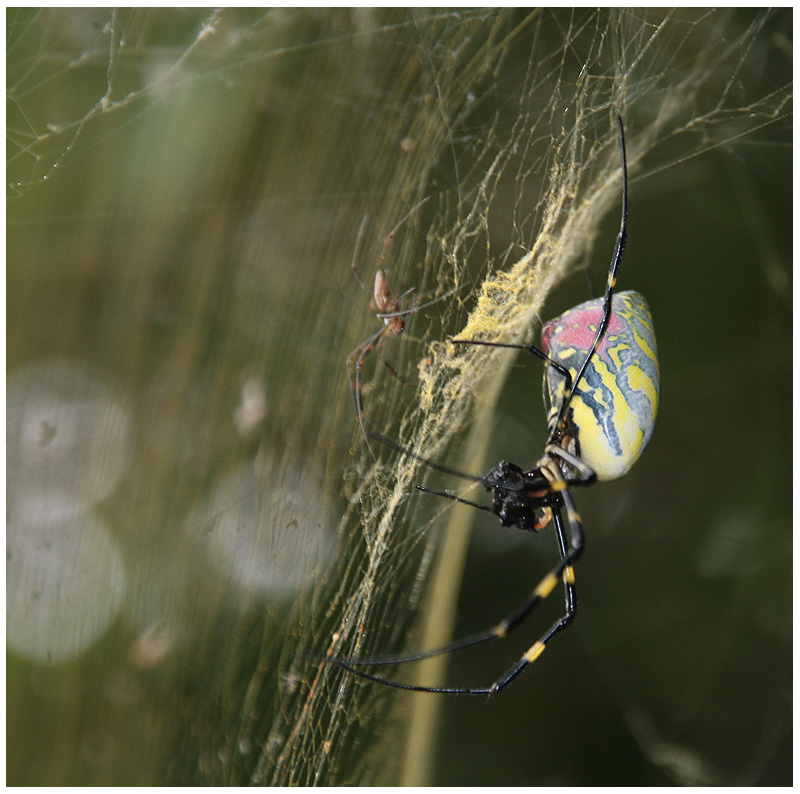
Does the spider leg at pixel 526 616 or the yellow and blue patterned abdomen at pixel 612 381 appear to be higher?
the yellow and blue patterned abdomen at pixel 612 381

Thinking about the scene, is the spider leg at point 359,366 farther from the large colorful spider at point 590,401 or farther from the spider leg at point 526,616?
the spider leg at point 526,616

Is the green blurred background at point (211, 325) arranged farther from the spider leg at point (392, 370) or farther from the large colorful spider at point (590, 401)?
the large colorful spider at point (590, 401)

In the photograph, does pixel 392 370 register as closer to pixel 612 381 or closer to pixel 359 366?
pixel 359 366

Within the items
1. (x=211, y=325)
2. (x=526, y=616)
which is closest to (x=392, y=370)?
(x=211, y=325)

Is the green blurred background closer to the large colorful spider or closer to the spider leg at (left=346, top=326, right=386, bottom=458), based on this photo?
the spider leg at (left=346, top=326, right=386, bottom=458)

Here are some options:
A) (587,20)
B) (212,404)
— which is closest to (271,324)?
(212,404)

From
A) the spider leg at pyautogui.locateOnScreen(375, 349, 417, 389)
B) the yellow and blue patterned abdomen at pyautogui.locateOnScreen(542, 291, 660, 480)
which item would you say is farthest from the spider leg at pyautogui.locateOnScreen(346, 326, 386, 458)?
the yellow and blue patterned abdomen at pyautogui.locateOnScreen(542, 291, 660, 480)

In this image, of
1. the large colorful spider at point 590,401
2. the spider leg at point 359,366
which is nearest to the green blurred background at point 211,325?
the spider leg at point 359,366

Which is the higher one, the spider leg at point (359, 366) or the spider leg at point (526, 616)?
the spider leg at point (359, 366)

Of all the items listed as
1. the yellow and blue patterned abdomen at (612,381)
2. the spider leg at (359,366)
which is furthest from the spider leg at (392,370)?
the yellow and blue patterned abdomen at (612,381)
